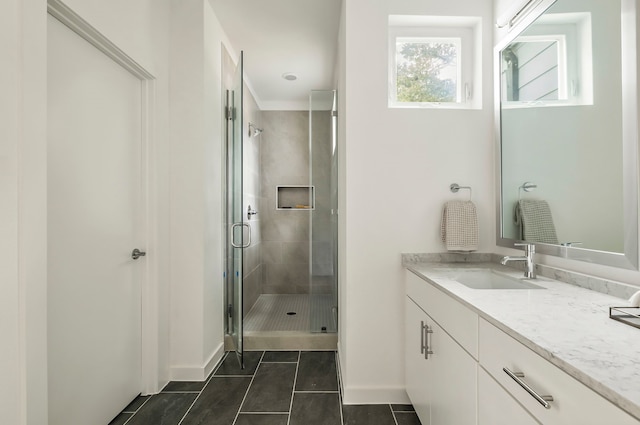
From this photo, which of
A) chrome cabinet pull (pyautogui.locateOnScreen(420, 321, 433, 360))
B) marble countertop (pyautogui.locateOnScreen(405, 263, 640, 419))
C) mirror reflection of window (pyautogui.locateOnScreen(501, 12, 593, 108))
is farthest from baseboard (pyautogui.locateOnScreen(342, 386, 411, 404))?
mirror reflection of window (pyautogui.locateOnScreen(501, 12, 593, 108))

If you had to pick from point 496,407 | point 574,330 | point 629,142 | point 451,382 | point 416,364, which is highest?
point 629,142

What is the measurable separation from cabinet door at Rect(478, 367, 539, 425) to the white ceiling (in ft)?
8.38

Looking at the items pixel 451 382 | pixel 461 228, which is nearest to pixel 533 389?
pixel 451 382

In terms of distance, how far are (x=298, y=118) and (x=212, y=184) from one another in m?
2.55

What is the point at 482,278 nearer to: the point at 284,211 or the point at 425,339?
the point at 425,339

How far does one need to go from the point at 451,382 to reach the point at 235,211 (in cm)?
199

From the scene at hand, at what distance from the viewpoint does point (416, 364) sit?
1736mm

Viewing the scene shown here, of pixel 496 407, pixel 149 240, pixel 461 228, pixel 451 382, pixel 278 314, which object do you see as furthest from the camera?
pixel 278 314

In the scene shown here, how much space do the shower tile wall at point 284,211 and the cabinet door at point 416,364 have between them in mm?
2812

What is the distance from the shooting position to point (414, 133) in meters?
2.03

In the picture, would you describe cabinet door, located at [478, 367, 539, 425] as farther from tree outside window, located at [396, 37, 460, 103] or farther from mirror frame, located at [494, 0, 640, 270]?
tree outside window, located at [396, 37, 460, 103]

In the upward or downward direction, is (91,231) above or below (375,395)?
above

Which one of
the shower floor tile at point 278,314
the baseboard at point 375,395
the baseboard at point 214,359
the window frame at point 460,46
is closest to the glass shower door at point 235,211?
the baseboard at point 214,359

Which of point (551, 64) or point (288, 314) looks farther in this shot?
point (288, 314)
